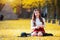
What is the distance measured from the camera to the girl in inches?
121

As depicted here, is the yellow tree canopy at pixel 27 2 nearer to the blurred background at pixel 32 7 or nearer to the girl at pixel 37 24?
the blurred background at pixel 32 7

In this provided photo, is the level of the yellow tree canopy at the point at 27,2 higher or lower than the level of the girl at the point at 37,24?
higher

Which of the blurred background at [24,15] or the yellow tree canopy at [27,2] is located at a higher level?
the yellow tree canopy at [27,2]

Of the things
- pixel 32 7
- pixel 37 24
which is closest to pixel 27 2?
pixel 32 7

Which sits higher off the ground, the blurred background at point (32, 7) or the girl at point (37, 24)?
the blurred background at point (32, 7)

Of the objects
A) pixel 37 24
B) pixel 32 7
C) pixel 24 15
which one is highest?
pixel 32 7

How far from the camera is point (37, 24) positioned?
3117mm

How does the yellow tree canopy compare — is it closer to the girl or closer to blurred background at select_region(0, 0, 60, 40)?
blurred background at select_region(0, 0, 60, 40)

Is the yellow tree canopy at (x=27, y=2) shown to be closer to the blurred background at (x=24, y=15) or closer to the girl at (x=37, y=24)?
the blurred background at (x=24, y=15)

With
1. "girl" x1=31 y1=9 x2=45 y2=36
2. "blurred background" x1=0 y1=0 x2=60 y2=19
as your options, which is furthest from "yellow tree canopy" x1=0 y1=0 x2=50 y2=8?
"girl" x1=31 y1=9 x2=45 y2=36

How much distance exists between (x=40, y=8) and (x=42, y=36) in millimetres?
469

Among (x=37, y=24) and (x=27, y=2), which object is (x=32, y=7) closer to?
(x=27, y=2)

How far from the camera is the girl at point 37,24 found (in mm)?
3078

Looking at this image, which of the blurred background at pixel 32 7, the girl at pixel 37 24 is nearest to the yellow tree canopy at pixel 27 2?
the blurred background at pixel 32 7
